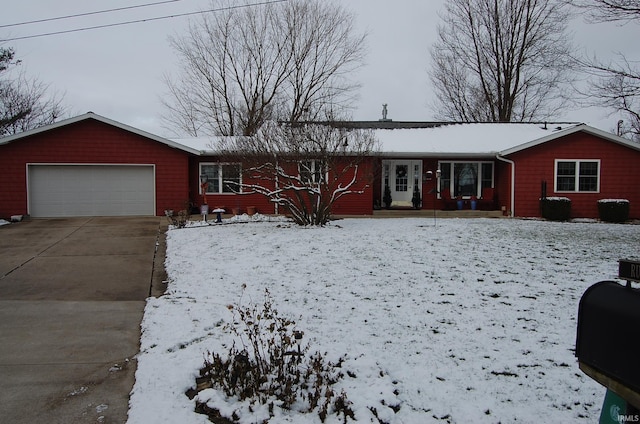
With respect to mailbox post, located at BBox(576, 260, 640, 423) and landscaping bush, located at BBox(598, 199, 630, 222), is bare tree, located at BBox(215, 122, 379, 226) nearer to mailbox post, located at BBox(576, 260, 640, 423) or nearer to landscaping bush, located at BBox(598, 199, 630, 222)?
landscaping bush, located at BBox(598, 199, 630, 222)

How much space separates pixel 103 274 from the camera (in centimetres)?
756

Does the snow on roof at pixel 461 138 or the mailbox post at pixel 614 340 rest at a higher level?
the snow on roof at pixel 461 138

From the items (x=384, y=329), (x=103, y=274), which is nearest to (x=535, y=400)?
(x=384, y=329)

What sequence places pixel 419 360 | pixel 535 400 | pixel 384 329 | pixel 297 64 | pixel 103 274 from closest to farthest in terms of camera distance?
pixel 535 400
pixel 419 360
pixel 384 329
pixel 103 274
pixel 297 64

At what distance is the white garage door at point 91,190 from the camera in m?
16.0

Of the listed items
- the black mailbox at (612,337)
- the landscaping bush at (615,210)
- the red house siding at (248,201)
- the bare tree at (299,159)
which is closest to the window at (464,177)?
the red house siding at (248,201)

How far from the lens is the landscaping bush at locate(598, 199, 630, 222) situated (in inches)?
612

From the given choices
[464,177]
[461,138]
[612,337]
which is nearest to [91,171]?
[464,177]

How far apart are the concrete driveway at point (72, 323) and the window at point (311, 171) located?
160 inches

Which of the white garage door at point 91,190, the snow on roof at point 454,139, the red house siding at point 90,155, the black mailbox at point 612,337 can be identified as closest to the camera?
the black mailbox at point 612,337

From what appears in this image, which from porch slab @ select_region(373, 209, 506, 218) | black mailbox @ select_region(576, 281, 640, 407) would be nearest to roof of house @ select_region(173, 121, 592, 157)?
porch slab @ select_region(373, 209, 506, 218)

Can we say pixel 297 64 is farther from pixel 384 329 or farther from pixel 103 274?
pixel 384 329

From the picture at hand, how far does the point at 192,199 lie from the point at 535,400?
51.0 ft

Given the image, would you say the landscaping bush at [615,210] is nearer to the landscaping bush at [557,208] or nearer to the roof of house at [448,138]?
the landscaping bush at [557,208]
